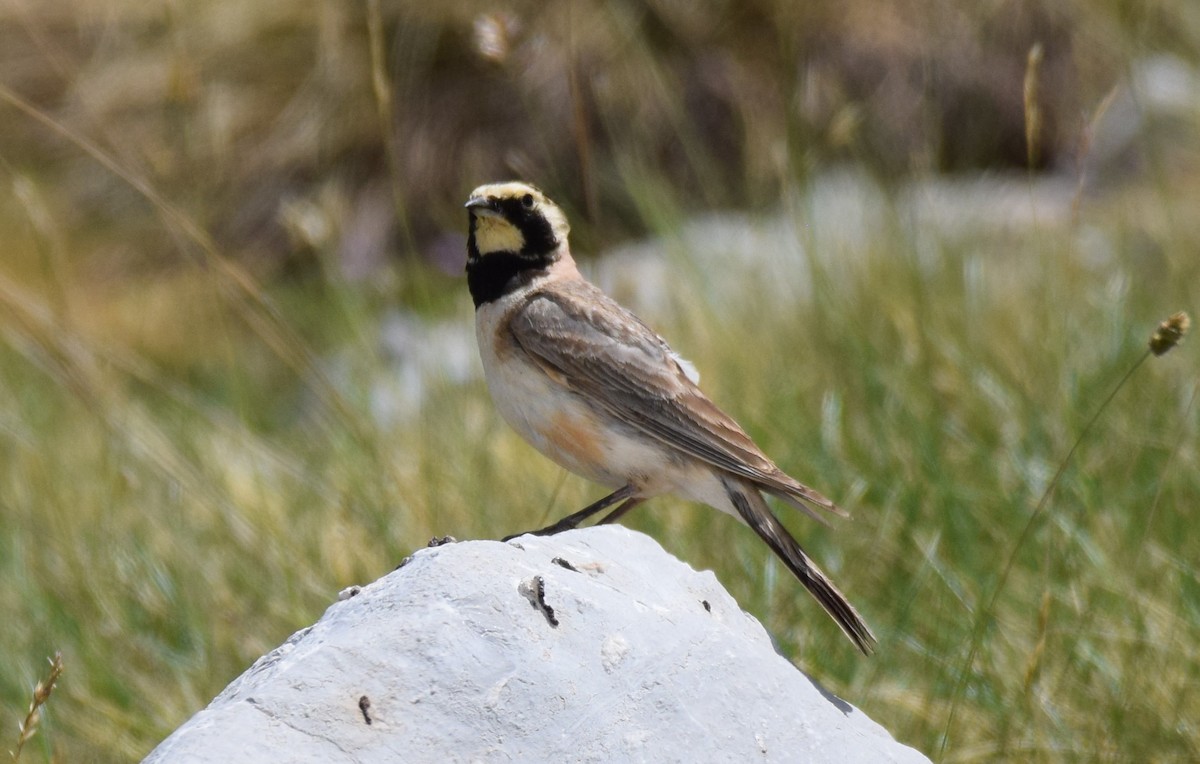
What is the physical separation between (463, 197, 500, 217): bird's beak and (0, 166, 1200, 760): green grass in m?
0.66

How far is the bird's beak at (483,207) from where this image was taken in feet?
13.8

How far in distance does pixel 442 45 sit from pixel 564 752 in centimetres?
818

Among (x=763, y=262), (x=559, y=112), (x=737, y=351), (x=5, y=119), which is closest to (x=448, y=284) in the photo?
(x=559, y=112)

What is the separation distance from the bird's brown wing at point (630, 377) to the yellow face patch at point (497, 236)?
0.58 feet

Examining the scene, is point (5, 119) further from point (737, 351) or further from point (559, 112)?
point (737, 351)

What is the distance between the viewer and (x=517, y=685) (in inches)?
104

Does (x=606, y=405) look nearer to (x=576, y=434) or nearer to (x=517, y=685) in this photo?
(x=576, y=434)

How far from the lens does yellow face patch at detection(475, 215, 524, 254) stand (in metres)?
4.31

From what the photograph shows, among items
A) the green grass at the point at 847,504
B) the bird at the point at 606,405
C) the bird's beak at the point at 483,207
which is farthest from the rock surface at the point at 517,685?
the bird's beak at the point at 483,207

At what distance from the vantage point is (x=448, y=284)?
894cm

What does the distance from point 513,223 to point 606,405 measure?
626 mm

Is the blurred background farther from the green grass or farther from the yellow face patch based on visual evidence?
the yellow face patch

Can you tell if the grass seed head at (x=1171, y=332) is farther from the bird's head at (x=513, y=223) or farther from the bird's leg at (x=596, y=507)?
the bird's head at (x=513, y=223)

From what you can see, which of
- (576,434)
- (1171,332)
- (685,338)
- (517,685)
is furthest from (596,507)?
→ (685,338)
